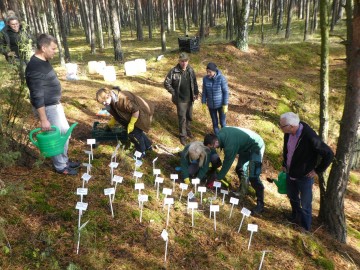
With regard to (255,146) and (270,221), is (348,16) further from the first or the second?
(270,221)

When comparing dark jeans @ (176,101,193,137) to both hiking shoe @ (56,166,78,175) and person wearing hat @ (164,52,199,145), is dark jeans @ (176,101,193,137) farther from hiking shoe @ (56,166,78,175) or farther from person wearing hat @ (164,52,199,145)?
hiking shoe @ (56,166,78,175)

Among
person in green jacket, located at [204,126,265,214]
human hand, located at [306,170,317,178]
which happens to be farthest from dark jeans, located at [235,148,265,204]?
human hand, located at [306,170,317,178]

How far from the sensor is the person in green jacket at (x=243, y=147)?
5031 mm

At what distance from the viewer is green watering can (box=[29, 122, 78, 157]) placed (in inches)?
155

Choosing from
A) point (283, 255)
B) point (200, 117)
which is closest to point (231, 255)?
point (283, 255)

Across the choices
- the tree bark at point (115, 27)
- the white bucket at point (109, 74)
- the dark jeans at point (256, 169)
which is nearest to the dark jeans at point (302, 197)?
the dark jeans at point (256, 169)

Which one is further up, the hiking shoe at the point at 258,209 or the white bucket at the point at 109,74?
the white bucket at the point at 109,74

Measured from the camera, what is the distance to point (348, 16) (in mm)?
5059

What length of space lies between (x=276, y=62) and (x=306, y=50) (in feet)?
7.71

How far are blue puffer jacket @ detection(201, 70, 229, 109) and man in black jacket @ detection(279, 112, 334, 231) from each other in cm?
242

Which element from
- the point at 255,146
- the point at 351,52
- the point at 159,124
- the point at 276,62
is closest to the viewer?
the point at 351,52

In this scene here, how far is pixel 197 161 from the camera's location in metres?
5.50

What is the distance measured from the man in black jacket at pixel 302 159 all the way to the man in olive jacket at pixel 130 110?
7.95 ft

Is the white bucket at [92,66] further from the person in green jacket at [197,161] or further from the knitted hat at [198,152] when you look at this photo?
the knitted hat at [198,152]
